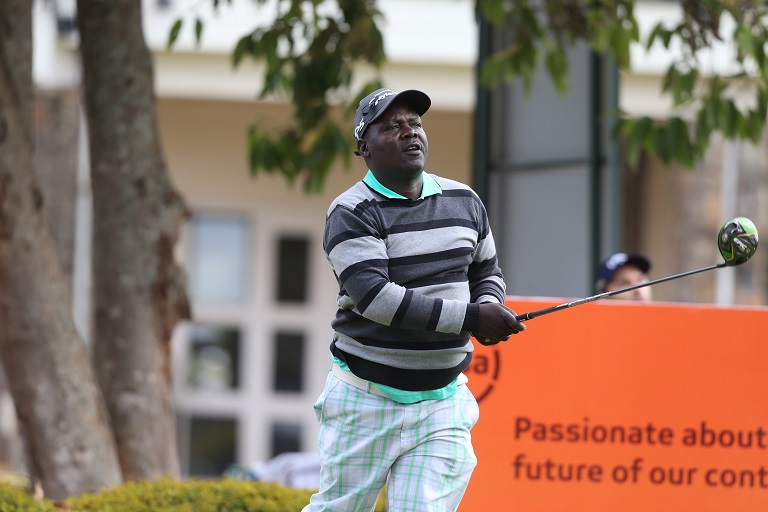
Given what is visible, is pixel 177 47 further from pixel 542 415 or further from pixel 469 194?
pixel 469 194

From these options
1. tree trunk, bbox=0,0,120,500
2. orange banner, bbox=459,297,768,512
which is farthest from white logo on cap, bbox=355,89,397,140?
tree trunk, bbox=0,0,120,500

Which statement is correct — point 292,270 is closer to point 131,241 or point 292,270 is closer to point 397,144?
point 131,241

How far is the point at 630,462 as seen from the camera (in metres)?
4.89

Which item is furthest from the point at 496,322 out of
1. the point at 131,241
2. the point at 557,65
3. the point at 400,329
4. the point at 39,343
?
the point at 557,65

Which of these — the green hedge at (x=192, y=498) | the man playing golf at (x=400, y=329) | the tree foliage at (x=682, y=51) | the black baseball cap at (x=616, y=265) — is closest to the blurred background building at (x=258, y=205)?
the tree foliage at (x=682, y=51)

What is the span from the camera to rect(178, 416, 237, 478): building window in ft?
39.2

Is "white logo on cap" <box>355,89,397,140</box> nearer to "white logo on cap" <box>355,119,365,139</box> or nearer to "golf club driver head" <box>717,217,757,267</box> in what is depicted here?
"white logo on cap" <box>355,119,365,139</box>

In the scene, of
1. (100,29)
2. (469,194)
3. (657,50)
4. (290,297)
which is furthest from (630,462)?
(290,297)

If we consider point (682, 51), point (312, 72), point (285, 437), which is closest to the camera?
point (682, 51)

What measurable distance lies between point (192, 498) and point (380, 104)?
2203 millimetres

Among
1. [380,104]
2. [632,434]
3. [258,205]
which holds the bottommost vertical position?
[632,434]

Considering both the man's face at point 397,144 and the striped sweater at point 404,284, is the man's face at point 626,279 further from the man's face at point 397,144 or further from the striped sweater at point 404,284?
the man's face at point 397,144

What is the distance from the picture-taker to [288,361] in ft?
39.6

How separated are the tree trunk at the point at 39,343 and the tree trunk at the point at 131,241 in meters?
0.44
